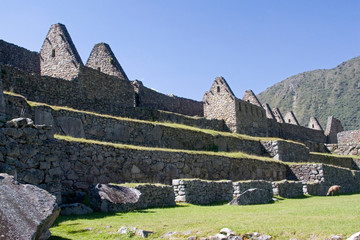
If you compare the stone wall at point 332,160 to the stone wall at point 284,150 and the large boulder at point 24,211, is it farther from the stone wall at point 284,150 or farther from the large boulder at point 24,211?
the large boulder at point 24,211

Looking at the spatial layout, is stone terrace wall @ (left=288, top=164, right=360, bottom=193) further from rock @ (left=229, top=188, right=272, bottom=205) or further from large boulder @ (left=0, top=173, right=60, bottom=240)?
large boulder @ (left=0, top=173, right=60, bottom=240)

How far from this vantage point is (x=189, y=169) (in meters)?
16.6

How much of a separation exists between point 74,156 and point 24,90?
19.5 ft

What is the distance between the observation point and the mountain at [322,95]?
248 feet

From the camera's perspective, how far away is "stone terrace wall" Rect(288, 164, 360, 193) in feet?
70.5

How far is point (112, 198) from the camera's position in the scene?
10.2m

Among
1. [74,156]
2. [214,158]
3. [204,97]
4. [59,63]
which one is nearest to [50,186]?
[74,156]

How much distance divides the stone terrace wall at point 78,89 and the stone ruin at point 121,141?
0.15 feet

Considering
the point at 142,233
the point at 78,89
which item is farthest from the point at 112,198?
the point at 78,89

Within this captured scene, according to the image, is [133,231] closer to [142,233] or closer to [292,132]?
[142,233]

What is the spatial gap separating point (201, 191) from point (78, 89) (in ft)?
28.5

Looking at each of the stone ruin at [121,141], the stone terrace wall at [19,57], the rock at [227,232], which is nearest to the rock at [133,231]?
the rock at [227,232]

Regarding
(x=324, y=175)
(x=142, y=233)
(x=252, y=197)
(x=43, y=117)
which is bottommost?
(x=142, y=233)

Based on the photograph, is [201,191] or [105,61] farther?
[105,61]
